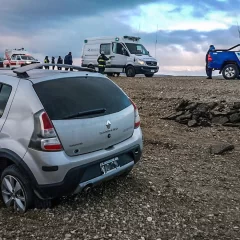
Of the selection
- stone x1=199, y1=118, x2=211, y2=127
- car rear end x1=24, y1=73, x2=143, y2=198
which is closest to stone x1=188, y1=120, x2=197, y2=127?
stone x1=199, y1=118, x2=211, y2=127

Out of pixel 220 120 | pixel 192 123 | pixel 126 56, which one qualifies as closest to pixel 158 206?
pixel 192 123

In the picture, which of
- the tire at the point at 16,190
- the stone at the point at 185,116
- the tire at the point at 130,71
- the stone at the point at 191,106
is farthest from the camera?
the tire at the point at 130,71

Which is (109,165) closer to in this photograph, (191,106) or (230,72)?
(191,106)

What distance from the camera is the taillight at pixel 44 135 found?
3650 millimetres

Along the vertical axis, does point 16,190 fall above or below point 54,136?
below

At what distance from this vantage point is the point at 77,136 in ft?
12.5

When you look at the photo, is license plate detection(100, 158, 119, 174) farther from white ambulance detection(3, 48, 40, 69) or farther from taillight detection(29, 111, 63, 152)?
white ambulance detection(3, 48, 40, 69)

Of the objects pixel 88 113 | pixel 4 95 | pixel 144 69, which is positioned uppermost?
pixel 4 95

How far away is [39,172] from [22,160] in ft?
0.77

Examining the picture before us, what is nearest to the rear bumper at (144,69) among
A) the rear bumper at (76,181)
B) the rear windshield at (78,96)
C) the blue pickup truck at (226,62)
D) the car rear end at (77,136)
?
the blue pickup truck at (226,62)

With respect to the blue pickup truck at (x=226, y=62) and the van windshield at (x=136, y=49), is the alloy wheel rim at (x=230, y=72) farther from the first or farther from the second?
the van windshield at (x=136, y=49)

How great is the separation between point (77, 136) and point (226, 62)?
54.1 feet

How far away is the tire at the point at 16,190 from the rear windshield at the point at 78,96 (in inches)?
30.2

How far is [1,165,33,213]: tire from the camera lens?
12.7ft
